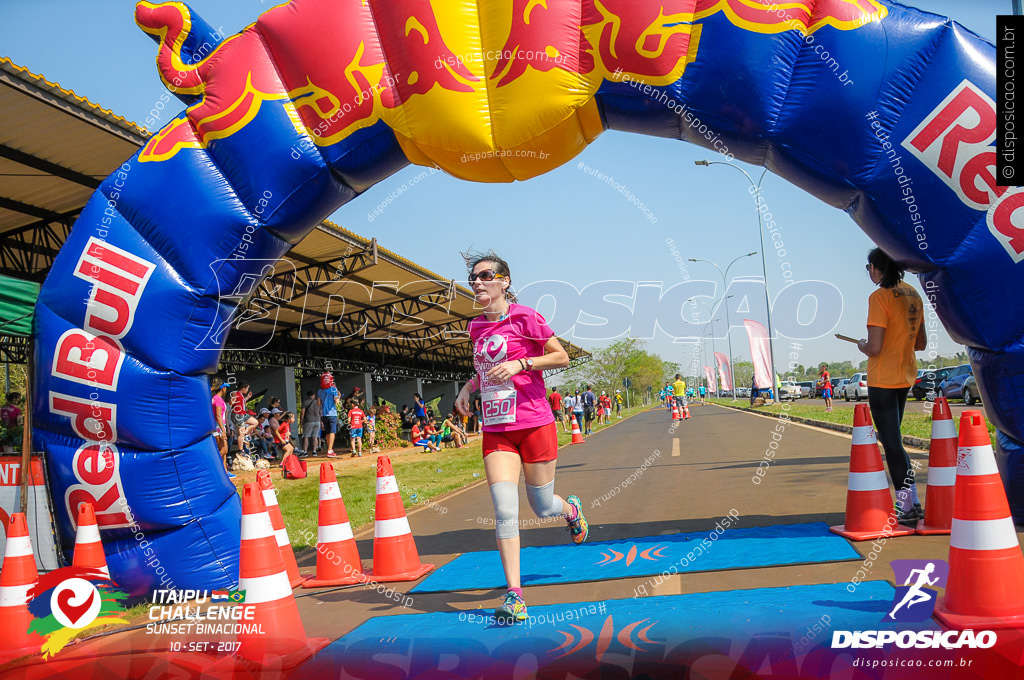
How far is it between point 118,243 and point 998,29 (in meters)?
6.18

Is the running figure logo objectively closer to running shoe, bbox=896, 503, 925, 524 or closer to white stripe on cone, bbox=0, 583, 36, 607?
running shoe, bbox=896, 503, 925, 524

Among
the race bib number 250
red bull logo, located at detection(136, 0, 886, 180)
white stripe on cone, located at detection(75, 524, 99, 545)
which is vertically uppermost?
red bull logo, located at detection(136, 0, 886, 180)

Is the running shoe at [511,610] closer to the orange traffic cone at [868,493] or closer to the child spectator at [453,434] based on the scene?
the orange traffic cone at [868,493]

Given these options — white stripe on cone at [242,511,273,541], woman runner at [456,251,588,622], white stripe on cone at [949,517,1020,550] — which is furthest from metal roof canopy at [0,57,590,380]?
white stripe on cone at [949,517,1020,550]

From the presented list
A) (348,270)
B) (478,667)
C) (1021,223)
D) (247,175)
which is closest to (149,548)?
(247,175)

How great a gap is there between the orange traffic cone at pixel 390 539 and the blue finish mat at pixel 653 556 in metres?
0.21

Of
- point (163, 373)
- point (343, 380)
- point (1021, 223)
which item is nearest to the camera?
point (1021, 223)

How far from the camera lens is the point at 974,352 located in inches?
187

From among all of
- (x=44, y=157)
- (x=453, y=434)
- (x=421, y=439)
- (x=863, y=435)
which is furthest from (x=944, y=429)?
(x=453, y=434)

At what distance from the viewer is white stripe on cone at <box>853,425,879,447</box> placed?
4891mm

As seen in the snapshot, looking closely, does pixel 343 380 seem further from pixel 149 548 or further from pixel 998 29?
pixel 998 29

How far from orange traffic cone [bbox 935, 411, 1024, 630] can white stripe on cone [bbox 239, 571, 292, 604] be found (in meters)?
3.05

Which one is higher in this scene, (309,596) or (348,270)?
(348,270)

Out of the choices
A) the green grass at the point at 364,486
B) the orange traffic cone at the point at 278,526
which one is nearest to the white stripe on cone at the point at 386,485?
the orange traffic cone at the point at 278,526
